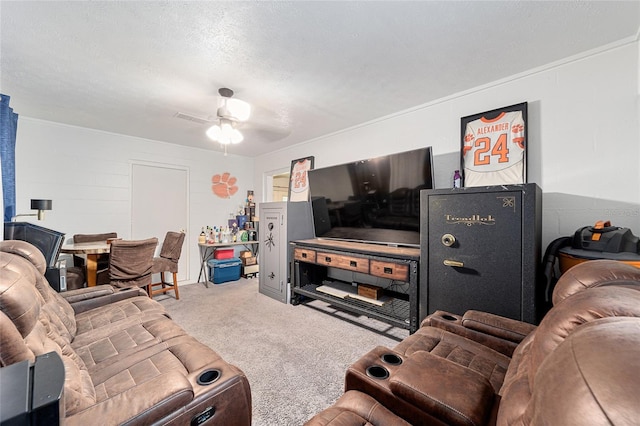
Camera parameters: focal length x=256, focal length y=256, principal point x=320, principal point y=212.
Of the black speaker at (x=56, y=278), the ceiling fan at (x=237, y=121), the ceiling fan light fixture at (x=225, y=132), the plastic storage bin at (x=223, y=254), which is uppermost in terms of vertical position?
the ceiling fan at (x=237, y=121)

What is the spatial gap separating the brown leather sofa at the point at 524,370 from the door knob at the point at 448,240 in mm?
583

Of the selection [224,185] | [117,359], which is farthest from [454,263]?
[224,185]

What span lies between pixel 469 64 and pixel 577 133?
1032mm

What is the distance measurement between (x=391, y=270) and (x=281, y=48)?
6.99 feet

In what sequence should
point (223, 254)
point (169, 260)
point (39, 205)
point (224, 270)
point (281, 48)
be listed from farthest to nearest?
point (223, 254), point (224, 270), point (169, 260), point (39, 205), point (281, 48)

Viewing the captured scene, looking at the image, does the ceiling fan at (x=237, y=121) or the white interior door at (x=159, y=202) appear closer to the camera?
the ceiling fan at (x=237, y=121)

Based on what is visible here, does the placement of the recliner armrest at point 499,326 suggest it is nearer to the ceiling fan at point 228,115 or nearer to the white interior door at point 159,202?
the ceiling fan at point 228,115

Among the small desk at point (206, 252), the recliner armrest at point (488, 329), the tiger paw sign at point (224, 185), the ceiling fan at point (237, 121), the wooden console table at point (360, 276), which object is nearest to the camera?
the recliner armrest at point (488, 329)

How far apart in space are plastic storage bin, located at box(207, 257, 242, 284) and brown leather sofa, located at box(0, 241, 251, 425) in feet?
8.55

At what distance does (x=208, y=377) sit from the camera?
3.74 ft

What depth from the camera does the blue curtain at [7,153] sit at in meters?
2.34

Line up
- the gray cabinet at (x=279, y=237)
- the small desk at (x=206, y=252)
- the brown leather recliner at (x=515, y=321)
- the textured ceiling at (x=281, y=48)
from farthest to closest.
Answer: the small desk at (x=206, y=252), the gray cabinet at (x=279, y=237), the textured ceiling at (x=281, y=48), the brown leather recliner at (x=515, y=321)

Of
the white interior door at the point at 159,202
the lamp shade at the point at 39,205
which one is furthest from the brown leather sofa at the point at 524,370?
the white interior door at the point at 159,202

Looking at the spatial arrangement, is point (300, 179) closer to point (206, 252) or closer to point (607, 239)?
point (206, 252)
